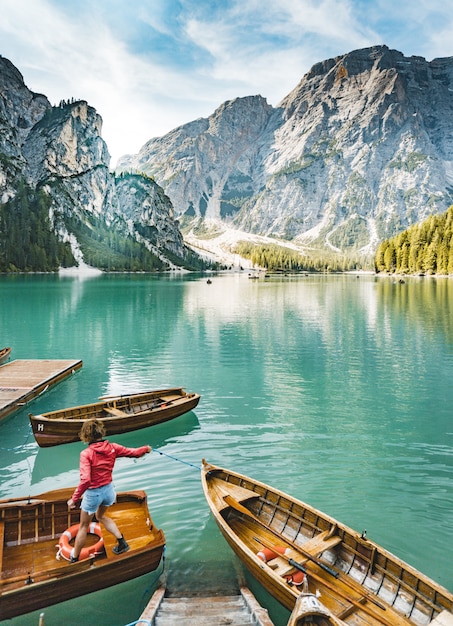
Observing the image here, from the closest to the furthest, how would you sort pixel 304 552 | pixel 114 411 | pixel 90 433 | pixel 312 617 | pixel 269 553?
pixel 312 617, pixel 90 433, pixel 304 552, pixel 269 553, pixel 114 411

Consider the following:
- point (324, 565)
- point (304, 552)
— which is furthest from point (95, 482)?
point (324, 565)

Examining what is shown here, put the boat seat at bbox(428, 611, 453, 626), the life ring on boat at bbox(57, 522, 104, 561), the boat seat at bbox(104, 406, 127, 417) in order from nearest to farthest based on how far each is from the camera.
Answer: the boat seat at bbox(428, 611, 453, 626)
the life ring on boat at bbox(57, 522, 104, 561)
the boat seat at bbox(104, 406, 127, 417)

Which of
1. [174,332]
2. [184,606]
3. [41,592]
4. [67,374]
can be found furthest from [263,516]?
[174,332]

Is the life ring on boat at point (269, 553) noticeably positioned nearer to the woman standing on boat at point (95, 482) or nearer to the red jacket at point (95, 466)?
the woman standing on boat at point (95, 482)

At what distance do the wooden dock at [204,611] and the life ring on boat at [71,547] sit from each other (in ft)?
5.84

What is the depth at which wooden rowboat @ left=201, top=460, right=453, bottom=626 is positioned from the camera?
8719 mm

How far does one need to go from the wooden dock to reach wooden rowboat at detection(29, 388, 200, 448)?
12.2m

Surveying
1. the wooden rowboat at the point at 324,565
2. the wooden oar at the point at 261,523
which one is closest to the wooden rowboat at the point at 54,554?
the wooden rowboat at the point at 324,565

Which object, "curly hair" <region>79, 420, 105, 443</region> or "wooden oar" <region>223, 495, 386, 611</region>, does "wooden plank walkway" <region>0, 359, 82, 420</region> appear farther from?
"wooden oar" <region>223, 495, 386, 611</region>

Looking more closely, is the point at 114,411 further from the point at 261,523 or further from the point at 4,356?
the point at 4,356

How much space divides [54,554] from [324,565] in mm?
6467

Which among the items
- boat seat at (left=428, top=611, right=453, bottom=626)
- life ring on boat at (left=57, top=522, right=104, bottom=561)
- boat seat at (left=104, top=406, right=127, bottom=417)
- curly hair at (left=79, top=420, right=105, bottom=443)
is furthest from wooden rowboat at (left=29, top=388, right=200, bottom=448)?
boat seat at (left=428, top=611, right=453, bottom=626)

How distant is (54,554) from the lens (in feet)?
33.8

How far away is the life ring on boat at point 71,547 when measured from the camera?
1010 cm
